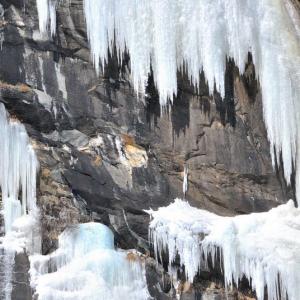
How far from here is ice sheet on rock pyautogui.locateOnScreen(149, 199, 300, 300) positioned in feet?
26.0

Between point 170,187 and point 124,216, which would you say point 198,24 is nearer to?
point 170,187

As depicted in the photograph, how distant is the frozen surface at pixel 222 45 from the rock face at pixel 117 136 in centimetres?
18

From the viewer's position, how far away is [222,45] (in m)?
7.73

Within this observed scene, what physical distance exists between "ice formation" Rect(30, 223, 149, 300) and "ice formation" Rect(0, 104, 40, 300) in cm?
33

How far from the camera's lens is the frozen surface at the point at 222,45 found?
7672 millimetres

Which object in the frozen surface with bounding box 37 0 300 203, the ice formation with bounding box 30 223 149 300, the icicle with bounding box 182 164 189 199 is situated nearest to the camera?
the frozen surface with bounding box 37 0 300 203

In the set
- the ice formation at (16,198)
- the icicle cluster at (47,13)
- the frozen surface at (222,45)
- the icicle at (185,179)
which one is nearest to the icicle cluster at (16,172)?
the ice formation at (16,198)

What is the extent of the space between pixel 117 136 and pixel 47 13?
1793 millimetres

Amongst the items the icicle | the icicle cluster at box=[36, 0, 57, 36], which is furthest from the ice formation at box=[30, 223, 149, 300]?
the icicle cluster at box=[36, 0, 57, 36]

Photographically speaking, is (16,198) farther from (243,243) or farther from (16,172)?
(243,243)

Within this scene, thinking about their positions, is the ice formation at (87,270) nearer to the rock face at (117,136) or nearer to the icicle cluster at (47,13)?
the rock face at (117,136)

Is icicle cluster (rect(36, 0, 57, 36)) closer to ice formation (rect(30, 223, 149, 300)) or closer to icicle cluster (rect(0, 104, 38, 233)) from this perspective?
icicle cluster (rect(0, 104, 38, 233))

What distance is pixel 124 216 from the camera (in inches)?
340

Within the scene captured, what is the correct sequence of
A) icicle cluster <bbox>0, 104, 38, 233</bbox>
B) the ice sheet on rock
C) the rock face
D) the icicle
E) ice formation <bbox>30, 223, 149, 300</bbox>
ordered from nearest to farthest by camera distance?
1. the ice sheet on rock
2. the rock face
3. the icicle
4. ice formation <bbox>30, 223, 149, 300</bbox>
5. icicle cluster <bbox>0, 104, 38, 233</bbox>
